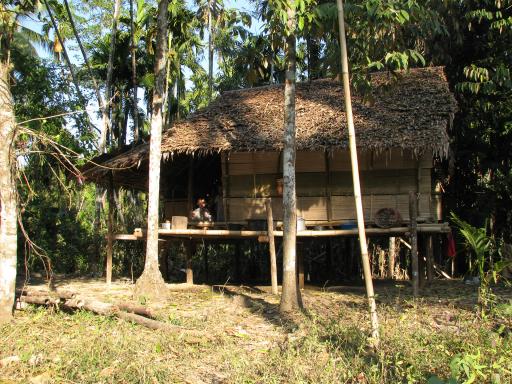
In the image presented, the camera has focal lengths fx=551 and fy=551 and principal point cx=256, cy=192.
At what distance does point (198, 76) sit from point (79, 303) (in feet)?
61.9

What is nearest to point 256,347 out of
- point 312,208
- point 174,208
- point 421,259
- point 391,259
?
point 312,208

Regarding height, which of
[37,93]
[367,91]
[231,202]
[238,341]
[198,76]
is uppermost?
[198,76]

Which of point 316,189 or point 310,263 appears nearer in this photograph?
point 316,189

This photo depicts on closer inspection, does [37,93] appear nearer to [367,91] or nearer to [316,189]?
[316,189]

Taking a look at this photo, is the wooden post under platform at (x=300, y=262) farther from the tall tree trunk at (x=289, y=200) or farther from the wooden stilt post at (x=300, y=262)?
the tall tree trunk at (x=289, y=200)

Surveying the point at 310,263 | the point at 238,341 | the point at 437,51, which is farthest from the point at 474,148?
the point at 238,341

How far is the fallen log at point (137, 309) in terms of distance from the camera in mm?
6777

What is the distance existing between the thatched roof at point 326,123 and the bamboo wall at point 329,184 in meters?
0.55

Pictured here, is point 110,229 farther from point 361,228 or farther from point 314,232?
point 361,228

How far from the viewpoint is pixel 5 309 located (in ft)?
22.0

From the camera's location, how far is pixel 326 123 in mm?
10797

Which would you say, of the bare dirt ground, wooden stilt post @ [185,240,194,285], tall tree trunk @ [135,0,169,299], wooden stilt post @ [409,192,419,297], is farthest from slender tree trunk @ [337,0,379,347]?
wooden stilt post @ [185,240,194,285]

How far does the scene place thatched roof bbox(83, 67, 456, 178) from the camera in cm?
996

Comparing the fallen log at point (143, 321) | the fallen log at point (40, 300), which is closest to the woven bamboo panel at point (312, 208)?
the fallen log at point (143, 321)
